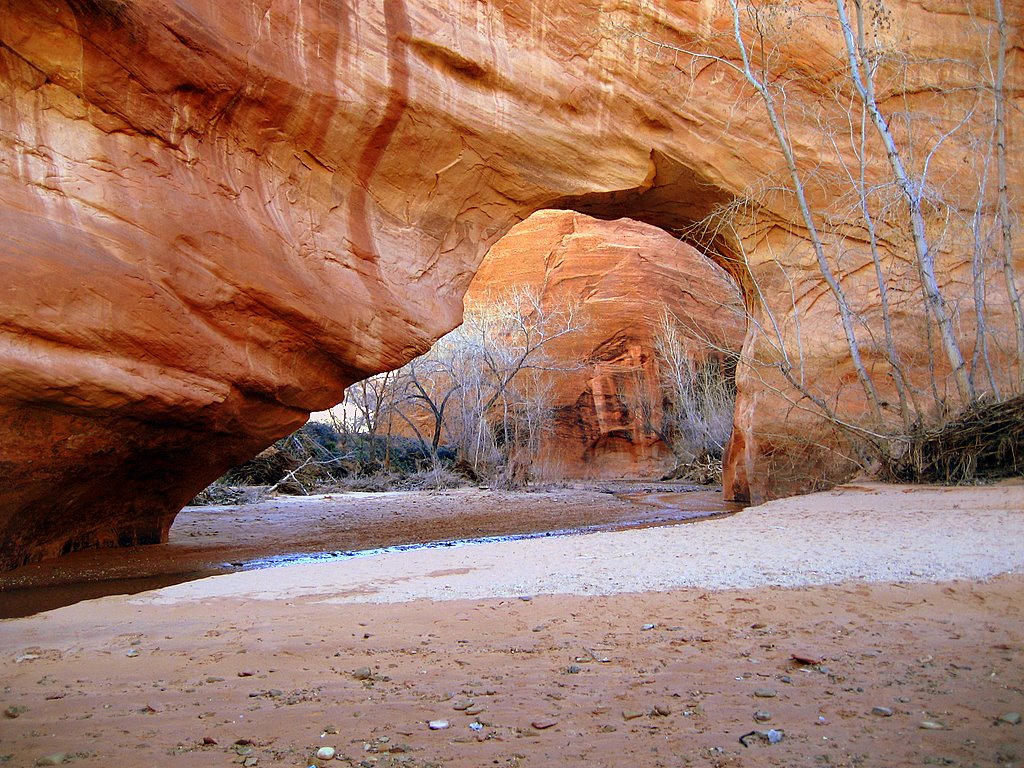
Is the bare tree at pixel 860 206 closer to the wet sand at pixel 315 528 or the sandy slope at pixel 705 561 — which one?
the wet sand at pixel 315 528

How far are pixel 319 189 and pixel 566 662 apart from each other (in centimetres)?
659

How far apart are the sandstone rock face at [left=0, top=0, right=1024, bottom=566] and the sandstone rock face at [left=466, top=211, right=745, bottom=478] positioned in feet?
42.9

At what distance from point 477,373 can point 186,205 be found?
1252 cm

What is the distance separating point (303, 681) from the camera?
106 inches

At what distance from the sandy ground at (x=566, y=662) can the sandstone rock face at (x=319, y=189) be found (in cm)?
274

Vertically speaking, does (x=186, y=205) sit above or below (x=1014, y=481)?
above

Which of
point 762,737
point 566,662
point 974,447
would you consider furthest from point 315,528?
point 762,737

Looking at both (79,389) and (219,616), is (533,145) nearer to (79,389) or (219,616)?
(79,389)

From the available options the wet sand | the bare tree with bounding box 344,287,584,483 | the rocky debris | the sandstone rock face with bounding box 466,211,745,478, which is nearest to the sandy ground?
the rocky debris

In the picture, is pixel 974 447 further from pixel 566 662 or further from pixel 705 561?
pixel 566 662

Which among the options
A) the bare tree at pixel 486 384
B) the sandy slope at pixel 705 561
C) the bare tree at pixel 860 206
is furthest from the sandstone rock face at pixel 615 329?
the sandy slope at pixel 705 561

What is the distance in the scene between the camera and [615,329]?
25.4m

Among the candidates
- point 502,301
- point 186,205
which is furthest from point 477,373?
point 186,205

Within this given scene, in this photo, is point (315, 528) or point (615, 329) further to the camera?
point (615, 329)
